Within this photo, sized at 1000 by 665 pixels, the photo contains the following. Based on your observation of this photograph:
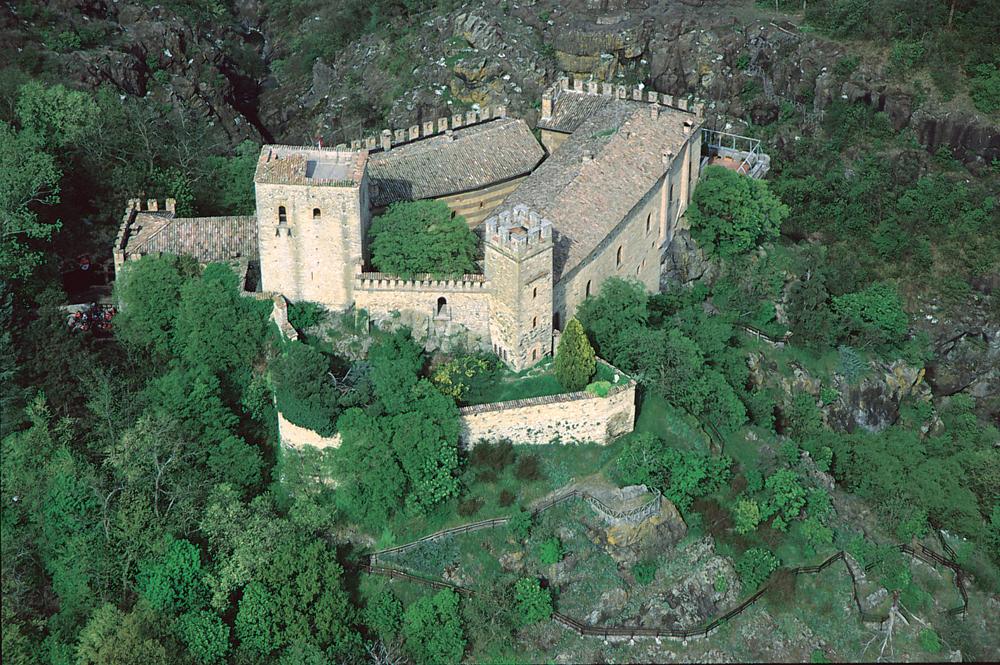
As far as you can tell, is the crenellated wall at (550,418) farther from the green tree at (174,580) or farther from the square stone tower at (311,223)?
the green tree at (174,580)

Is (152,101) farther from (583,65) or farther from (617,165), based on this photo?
(617,165)

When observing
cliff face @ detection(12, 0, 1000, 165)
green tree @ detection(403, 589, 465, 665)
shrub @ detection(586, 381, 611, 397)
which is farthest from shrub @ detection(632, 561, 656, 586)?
cliff face @ detection(12, 0, 1000, 165)

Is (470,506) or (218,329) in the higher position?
(218,329)

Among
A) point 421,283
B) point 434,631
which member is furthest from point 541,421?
point 434,631

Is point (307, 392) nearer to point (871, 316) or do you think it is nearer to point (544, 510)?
point (544, 510)

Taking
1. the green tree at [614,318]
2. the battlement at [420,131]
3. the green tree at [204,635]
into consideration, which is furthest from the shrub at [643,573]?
the battlement at [420,131]

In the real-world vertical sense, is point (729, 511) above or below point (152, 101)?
below

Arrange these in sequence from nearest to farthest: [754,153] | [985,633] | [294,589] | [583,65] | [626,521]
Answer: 1. [294,589]
2. [626,521]
3. [985,633]
4. [754,153]
5. [583,65]

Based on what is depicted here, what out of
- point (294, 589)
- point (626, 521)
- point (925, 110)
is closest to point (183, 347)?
point (294, 589)
